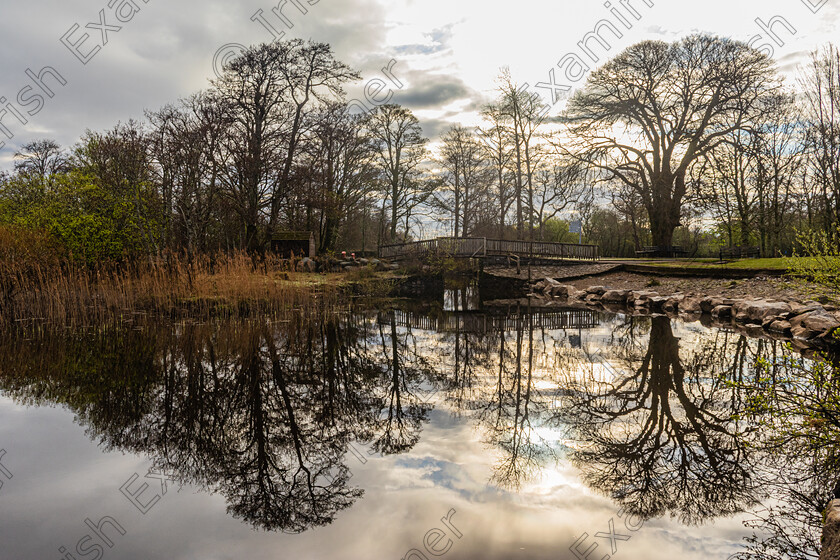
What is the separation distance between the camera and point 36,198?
2281 centimetres

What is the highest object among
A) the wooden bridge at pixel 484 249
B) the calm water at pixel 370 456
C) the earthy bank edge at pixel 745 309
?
the wooden bridge at pixel 484 249

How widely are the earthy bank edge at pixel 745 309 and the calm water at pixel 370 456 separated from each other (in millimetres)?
1944

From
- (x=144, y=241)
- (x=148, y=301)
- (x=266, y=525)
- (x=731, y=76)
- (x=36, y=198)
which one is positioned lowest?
(x=266, y=525)

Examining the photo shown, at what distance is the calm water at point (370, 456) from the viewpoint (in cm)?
287

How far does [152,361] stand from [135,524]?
4756mm

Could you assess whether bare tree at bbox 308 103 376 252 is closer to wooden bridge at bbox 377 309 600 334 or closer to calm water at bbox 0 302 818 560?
wooden bridge at bbox 377 309 600 334

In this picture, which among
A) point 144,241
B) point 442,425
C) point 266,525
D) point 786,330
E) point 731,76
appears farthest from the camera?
point 731,76

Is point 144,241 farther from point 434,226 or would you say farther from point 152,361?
point 434,226

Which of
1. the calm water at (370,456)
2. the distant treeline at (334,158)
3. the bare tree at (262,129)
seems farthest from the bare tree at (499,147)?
the calm water at (370,456)

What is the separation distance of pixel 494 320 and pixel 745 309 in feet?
21.3

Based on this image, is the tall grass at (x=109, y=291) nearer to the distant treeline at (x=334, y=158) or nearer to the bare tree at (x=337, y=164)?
the distant treeline at (x=334, y=158)

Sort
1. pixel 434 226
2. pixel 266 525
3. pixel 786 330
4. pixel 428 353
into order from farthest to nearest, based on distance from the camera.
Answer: pixel 434 226
pixel 786 330
pixel 428 353
pixel 266 525

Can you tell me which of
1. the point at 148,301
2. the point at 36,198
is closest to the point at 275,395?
the point at 148,301

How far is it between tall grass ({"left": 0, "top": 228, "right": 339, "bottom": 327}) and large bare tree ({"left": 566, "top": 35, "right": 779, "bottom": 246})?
18.0 m
